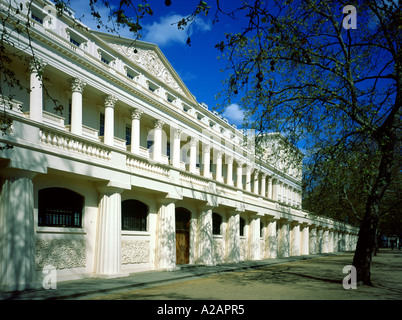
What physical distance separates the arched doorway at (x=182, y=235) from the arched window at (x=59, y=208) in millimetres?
7486

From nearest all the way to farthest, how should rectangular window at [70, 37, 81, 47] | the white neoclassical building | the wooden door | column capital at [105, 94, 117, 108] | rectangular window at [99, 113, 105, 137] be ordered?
1. the white neoclassical building
2. rectangular window at [70, 37, 81, 47]
3. column capital at [105, 94, 117, 108]
4. rectangular window at [99, 113, 105, 137]
5. the wooden door

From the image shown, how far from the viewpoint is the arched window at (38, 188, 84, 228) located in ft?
41.1

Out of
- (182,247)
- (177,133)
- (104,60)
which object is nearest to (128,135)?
(177,133)

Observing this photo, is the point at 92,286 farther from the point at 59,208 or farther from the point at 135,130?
the point at 135,130

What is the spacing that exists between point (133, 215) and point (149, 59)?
988 centimetres

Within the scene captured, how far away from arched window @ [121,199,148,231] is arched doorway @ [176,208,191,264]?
10.7ft

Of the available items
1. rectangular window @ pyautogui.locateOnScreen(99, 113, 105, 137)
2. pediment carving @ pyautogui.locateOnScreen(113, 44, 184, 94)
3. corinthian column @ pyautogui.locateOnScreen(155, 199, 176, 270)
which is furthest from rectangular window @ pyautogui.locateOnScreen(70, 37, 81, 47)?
corinthian column @ pyautogui.locateOnScreen(155, 199, 176, 270)

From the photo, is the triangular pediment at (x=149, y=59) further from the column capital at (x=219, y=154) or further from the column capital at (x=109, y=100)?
the column capital at (x=219, y=154)

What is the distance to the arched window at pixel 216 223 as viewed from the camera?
80.3 feet

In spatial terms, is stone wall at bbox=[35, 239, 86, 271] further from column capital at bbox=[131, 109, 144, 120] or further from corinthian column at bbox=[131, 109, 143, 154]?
column capital at bbox=[131, 109, 144, 120]

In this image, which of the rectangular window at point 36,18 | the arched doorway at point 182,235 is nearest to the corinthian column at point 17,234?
the rectangular window at point 36,18
